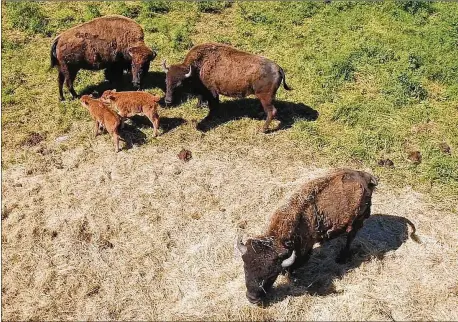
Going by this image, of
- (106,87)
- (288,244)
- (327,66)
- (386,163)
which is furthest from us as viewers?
(327,66)

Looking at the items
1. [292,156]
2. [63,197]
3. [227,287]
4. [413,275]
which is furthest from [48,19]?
[413,275]

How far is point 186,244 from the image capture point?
8.82 meters

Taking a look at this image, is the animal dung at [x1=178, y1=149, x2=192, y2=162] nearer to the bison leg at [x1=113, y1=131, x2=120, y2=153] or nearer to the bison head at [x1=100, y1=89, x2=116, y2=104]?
the bison leg at [x1=113, y1=131, x2=120, y2=153]

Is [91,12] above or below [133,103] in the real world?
below

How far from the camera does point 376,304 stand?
25.9ft

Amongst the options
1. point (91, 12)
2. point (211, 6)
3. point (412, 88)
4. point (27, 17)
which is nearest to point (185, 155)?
point (412, 88)

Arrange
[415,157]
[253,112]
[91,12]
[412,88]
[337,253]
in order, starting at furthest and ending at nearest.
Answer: [91,12] → [412,88] → [253,112] → [415,157] → [337,253]

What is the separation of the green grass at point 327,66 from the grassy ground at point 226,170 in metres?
0.05

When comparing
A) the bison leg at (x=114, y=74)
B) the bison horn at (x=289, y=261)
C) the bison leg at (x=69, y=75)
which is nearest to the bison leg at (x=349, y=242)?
the bison horn at (x=289, y=261)

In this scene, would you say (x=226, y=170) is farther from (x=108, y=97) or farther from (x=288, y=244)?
(x=288, y=244)

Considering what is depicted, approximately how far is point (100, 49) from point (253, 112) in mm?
3558

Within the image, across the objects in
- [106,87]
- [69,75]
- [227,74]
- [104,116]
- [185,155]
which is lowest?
[106,87]

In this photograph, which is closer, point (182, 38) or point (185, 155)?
point (185, 155)

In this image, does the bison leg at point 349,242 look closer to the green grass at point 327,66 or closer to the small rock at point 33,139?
the green grass at point 327,66
